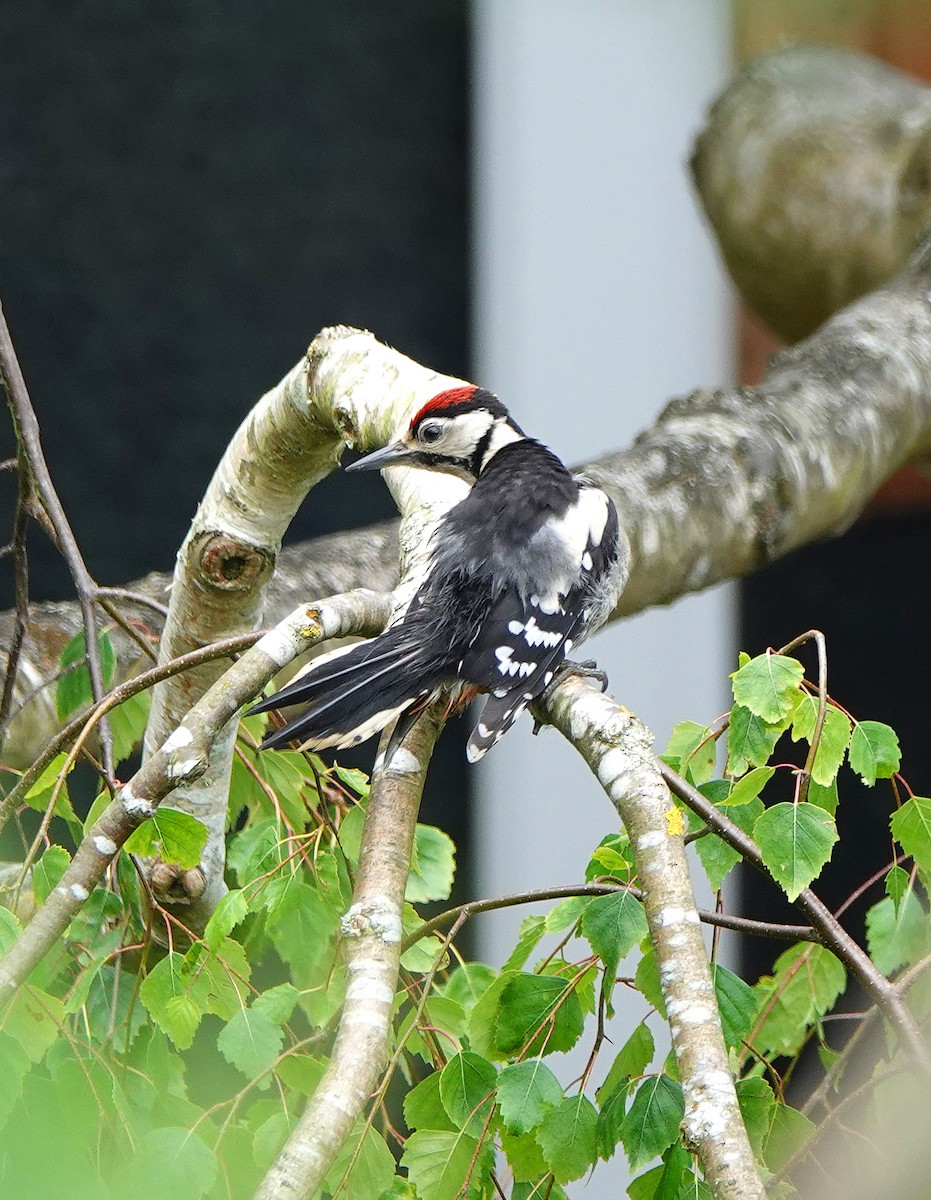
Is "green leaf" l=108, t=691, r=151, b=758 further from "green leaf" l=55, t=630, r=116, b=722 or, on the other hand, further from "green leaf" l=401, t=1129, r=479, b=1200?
"green leaf" l=401, t=1129, r=479, b=1200

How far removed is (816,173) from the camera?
Result: 7.62 feet

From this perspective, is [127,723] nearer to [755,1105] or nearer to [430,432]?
[430,432]

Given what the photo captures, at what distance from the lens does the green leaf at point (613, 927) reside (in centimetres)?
74

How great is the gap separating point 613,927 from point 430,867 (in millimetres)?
231

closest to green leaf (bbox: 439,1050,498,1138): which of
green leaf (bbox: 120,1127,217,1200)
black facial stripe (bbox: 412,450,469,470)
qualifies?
green leaf (bbox: 120,1127,217,1200)

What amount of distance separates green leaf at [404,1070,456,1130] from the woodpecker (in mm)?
186

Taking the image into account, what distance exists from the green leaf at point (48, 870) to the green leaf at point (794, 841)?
38cm

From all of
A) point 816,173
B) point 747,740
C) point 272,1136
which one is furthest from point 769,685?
point 816,173

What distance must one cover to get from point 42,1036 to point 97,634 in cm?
30

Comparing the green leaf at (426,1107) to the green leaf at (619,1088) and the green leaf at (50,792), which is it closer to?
the green leaf at (619,1088)

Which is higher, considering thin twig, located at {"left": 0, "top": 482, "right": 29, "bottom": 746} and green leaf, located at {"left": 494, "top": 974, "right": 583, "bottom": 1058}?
thin twig, located at {"left": 0, "top": 482, "right": 29, "bottom": 746}

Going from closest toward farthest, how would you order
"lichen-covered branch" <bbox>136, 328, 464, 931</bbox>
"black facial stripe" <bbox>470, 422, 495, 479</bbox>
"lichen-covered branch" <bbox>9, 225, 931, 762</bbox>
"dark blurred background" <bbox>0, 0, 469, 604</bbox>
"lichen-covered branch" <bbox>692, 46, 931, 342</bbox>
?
"lichen-covered branch" <bbox>136, 328, 464, 931</bbox> < "lichen-covered branch" <bbox>9, 225, 931, 762</bbox> < "black facial stripe" <bbox>470, 422, 495, 479</bbox> < "lichen-covered branch" <bbox>692, 46, 931, 342</bbox> < "dark blurred background" <bbox>0, 0, 469, 604</bbox>

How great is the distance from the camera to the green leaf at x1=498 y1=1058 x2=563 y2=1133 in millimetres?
716

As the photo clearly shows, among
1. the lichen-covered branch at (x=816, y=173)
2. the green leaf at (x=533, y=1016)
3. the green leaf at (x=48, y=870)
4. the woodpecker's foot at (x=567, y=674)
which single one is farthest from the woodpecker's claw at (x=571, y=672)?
the lichen-covered branch at (x=816, y=173)
